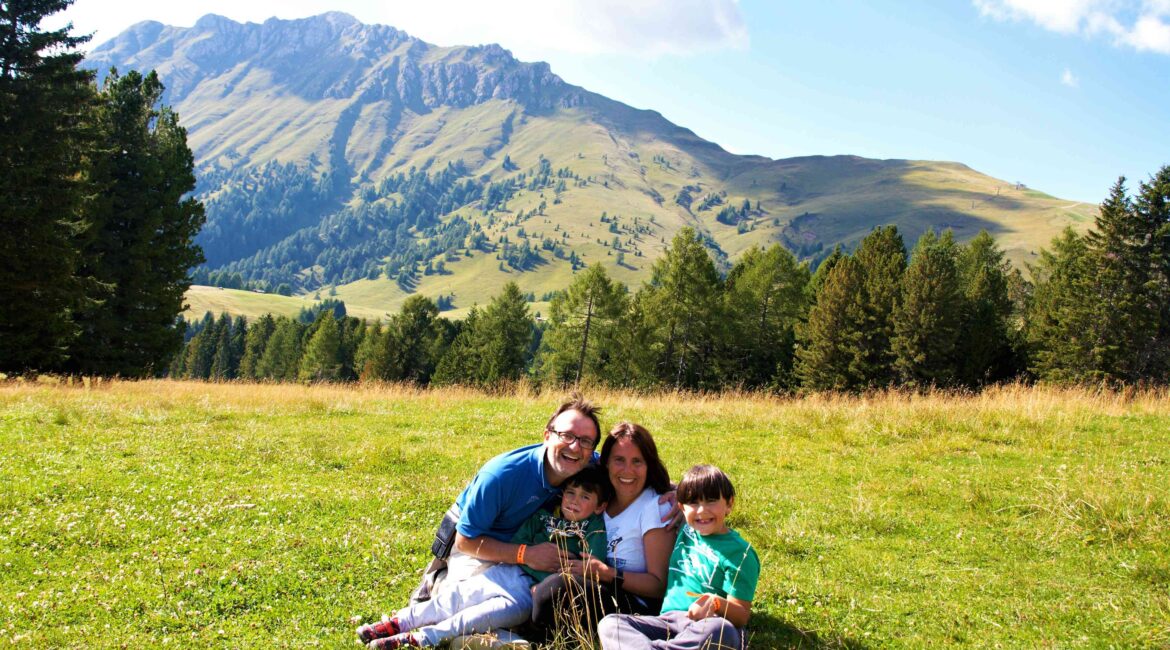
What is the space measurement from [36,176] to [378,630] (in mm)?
25556

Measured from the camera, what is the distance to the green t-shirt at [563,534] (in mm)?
5789

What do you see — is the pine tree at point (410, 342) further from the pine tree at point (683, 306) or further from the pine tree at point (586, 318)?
the pine tree at point (683, 306)

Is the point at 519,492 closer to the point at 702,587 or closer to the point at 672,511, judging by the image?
the point at 672,511

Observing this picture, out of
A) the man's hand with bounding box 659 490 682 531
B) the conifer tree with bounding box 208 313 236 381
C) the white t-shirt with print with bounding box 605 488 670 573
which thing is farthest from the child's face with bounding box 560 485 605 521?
the conifer tree with bounding box 208 313 236 381

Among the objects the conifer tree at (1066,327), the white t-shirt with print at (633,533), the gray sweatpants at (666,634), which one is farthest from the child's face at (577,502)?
the conifer tree at (1066,327)

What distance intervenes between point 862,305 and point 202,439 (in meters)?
50.5

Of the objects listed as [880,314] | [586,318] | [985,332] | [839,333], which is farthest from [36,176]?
[985,332]

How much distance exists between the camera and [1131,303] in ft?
147

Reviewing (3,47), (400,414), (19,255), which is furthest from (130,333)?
(400,414)

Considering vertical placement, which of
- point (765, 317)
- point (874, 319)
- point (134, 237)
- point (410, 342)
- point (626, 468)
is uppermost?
point (874, 319)

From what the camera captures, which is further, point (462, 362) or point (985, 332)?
point (462, 362)

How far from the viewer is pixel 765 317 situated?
206 feet

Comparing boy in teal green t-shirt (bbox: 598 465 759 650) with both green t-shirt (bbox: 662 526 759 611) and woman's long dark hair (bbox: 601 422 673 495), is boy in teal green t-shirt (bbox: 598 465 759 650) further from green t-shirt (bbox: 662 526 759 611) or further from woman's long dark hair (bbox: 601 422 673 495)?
woman's long dark hair (bbox: 601 422 673 495)

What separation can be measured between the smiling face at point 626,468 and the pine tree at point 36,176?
25077mm
